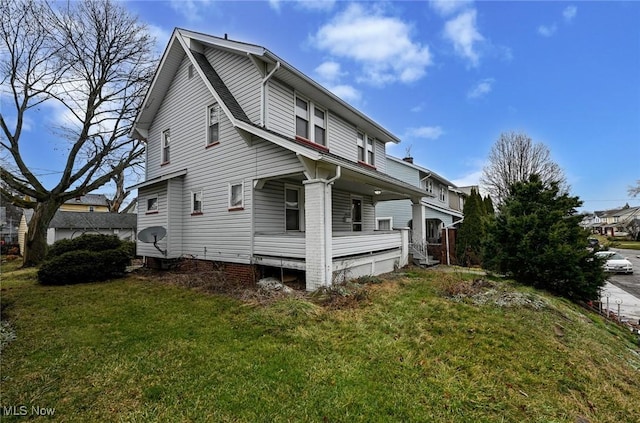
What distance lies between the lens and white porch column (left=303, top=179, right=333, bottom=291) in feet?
24.6

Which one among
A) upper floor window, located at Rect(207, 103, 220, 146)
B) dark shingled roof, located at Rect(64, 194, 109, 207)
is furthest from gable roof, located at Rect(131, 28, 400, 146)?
dark shingled roof, located at Rect(64, 194, 109, 207)

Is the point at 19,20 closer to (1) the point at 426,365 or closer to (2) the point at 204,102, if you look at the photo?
(2) the point at 204,102

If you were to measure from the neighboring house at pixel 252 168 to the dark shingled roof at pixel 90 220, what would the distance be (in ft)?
65.2

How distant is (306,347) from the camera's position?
458 centimetres

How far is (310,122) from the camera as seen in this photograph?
11.0 m

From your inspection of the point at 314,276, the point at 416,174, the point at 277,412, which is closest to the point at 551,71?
the point at 416,174

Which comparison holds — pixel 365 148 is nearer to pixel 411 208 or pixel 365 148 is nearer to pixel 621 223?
pixel 411 208

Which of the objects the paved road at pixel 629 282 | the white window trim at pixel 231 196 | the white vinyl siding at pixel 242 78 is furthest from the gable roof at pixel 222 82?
the paved road at pixel 629 282

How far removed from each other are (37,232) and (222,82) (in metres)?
13.8

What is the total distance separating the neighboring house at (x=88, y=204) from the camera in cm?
4034

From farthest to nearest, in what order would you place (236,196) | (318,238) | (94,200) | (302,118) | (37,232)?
(94,200), (37,232), (302,118), (236,196), (318,238)

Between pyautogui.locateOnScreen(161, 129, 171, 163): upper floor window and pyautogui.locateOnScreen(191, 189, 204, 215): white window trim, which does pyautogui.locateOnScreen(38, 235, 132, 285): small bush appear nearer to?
pyautogui.locateOnScreen(191, 189, 204, 215): white window trim

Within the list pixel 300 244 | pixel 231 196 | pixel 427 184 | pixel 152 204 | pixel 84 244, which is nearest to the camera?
pixel 300 244

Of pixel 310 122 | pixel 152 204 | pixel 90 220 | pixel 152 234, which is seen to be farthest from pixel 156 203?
pixel 90 220
